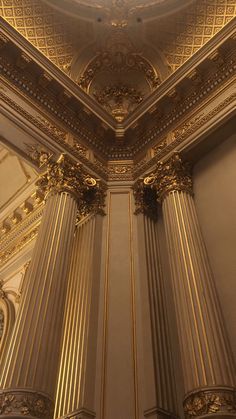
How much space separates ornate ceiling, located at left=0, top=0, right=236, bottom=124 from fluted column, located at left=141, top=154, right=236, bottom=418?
2.61m

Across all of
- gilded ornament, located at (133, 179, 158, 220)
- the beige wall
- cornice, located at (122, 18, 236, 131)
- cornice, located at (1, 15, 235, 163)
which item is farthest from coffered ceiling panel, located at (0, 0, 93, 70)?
the beige wall

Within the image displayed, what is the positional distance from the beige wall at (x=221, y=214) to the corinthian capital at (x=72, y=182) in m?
1.70

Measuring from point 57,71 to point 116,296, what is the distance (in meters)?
4.22

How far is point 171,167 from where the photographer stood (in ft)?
22.6

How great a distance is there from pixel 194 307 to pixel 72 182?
2919mm

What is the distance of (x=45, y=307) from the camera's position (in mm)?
4992

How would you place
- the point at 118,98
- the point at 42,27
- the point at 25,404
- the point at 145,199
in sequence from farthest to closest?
the point at 118,98
the point at 42,27
the point at 145,199
the point at 25,404

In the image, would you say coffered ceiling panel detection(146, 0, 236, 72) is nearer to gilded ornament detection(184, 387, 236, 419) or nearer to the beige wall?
the beige wall

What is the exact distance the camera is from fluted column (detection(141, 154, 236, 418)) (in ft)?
13.7

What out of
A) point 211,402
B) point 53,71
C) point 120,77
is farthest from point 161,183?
point 120,77

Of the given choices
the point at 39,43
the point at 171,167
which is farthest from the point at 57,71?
the point at 171,167

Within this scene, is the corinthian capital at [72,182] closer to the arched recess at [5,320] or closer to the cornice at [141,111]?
the cornice at [141,111]

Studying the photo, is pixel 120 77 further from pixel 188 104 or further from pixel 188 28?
pixel 188 104

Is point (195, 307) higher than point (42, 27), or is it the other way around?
point (42, 27)
